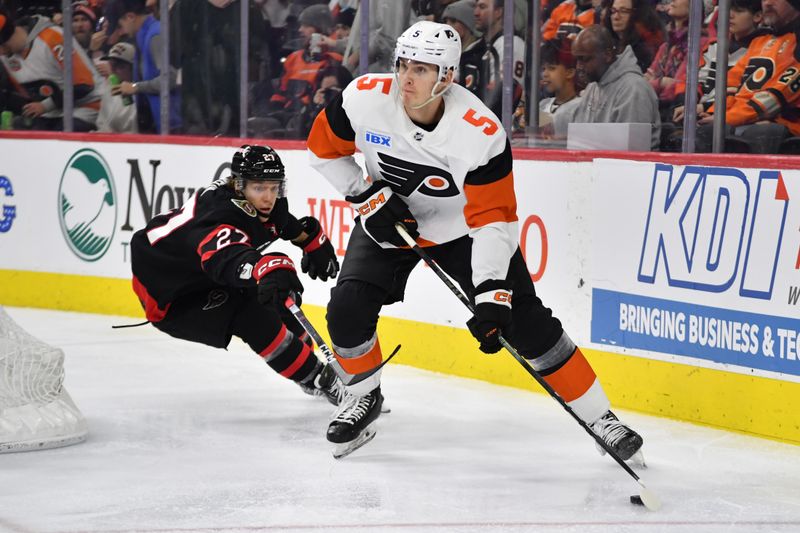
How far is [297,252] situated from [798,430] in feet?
8.84

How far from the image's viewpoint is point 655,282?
4.20 metres

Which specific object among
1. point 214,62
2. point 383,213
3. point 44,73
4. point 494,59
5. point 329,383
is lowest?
point 329,383

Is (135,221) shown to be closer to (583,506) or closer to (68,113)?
(68,113)

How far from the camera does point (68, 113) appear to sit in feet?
23.1

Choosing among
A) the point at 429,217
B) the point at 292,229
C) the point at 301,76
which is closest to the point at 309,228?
the point at 292,229

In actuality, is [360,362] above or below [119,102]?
below

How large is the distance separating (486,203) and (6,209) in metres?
4.23

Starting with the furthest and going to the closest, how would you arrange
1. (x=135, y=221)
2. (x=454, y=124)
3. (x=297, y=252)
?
(x=135, y=221)
(x=297, y=252)
(x=454, y=124)

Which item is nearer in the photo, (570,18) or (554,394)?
(554,394)

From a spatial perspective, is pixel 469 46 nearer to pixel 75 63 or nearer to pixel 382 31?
pixel 382 31

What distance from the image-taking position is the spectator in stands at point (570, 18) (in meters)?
4.80

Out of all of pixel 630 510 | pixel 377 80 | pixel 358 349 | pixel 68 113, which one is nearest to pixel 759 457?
pixel 630 510

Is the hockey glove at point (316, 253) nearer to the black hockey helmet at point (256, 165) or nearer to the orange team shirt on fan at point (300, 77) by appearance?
the black hockey helmet at point (256, 165)

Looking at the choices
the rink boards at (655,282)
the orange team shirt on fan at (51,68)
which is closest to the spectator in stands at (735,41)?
the rink boards at (655,282)
